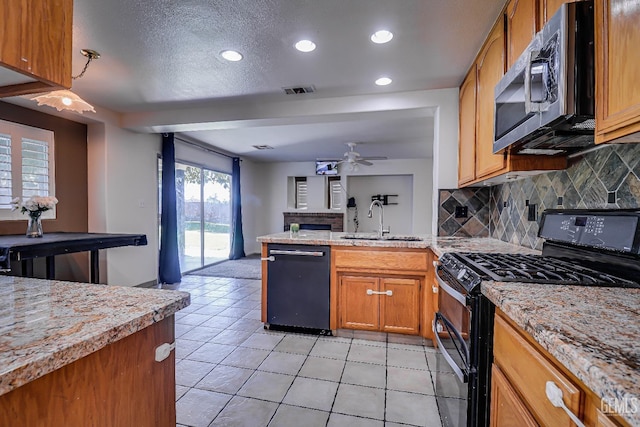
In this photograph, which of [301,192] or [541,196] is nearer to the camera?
[541,196]

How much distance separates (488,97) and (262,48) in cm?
161

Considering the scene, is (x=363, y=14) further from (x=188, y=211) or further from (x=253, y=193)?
(x=253, y=193)

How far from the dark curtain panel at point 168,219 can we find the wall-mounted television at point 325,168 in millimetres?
3556

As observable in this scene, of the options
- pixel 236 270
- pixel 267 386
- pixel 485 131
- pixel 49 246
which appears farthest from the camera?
pixel 236 270

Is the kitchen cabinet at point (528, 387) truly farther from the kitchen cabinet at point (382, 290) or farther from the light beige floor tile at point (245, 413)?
the kitchen cabinet at point (382, 290)

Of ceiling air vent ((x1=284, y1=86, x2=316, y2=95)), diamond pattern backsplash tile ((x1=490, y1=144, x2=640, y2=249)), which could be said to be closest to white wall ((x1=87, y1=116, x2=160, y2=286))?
ceiling air vent ((x1=284, y1=86, x2=316, y2=95))

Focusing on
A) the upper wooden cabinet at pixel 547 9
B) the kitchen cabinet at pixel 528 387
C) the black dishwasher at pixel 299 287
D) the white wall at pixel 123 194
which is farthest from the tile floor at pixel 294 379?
the upper wooden cabinet at pixel 547 9

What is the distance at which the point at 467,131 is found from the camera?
2502 mm

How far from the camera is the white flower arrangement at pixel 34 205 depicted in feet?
8.95

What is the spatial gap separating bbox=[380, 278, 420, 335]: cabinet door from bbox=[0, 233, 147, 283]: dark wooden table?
8.66 ft

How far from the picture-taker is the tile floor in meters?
1.65

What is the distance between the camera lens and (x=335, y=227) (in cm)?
741

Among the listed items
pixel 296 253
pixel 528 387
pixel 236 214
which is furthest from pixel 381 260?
pixel 236 214

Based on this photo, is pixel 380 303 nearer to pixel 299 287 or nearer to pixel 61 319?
pixel 299 287
